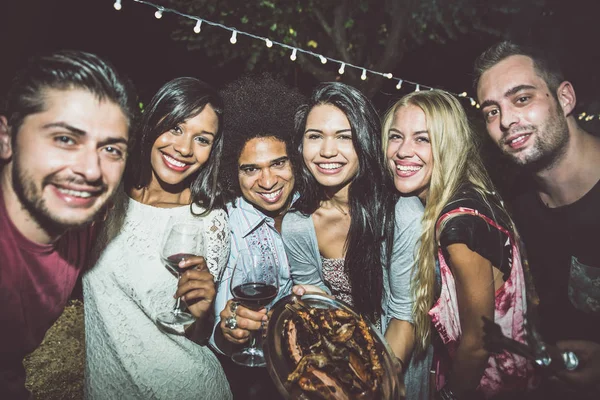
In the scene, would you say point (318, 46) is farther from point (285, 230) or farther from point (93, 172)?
point (93, 172)

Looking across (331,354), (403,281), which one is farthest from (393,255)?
(331,354)

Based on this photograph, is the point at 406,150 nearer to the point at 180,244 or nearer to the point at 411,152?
the point at 411,152

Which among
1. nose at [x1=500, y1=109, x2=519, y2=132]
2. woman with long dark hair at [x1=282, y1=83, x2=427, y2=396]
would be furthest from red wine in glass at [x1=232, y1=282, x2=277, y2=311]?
nose at [x1=500, y1=109, x2=519, y2=132]

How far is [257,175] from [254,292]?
4.24 feet

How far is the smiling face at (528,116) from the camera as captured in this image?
2209 mm

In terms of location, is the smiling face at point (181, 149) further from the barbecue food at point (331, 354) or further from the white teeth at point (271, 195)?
the barbecue food at point (331, 354)

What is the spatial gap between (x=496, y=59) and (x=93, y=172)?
2588mm

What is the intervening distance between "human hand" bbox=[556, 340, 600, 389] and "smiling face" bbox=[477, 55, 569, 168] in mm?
1125

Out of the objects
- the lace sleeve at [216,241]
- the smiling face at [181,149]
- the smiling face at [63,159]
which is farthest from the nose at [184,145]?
the smiling face at [63,159]

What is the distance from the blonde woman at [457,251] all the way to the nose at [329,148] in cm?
42

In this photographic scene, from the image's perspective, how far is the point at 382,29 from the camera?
837 centimetres

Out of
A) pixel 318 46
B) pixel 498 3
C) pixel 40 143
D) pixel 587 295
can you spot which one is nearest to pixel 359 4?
pixel 318 46

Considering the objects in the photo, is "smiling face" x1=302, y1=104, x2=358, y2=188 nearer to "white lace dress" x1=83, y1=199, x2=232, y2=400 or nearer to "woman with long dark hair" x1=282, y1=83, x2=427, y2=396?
"woman with long dark hair" x1=282, y1=83, x2=427, y2=396

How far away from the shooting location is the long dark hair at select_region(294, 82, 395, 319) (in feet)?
8.54
